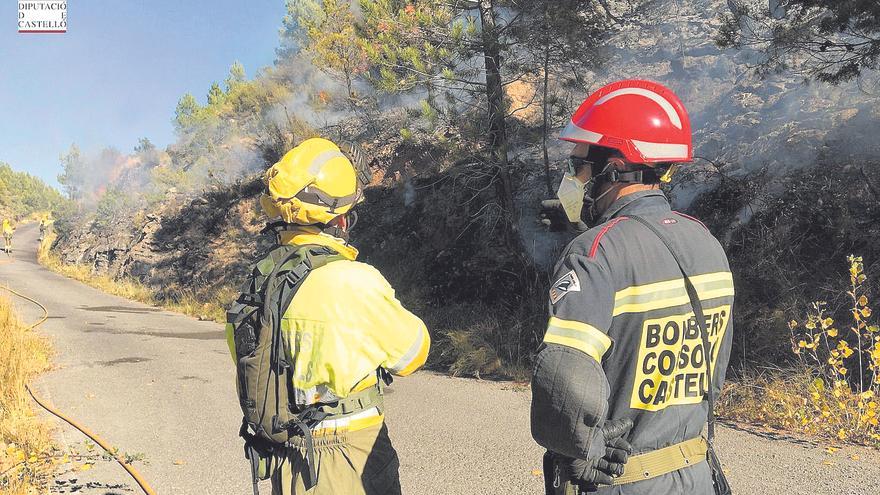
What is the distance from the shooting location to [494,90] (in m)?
8.63

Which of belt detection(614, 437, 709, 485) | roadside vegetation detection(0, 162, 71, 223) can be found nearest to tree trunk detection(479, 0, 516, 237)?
belt detection(614, 437, 709, 485)

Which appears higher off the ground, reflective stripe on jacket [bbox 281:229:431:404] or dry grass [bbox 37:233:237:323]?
reflective stripe on jacket [bbox 281:229:431:404]

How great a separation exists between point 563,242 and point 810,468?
558 centimetres

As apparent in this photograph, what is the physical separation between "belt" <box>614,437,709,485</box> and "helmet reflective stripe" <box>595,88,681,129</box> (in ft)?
2.82

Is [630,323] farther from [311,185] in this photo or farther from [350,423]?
[311,185]

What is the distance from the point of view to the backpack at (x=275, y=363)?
1.87 meters

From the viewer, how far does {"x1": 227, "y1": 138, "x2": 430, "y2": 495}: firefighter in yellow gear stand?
181 centimetres

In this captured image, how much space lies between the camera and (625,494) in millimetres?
1404

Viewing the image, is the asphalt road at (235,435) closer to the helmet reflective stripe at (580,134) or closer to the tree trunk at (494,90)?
the helmet reflective stripe at (580,134)

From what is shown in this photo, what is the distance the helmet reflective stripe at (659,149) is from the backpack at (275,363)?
3.33ft

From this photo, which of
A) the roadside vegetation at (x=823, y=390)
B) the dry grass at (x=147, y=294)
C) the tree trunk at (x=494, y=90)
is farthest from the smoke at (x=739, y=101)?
the dry grass at (x=147, y=294)

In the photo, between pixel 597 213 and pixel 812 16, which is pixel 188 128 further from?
pixel 597 213

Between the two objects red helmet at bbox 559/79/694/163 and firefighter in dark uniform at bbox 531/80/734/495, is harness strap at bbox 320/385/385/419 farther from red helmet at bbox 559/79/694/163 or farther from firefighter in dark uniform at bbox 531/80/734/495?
red helmet at bbox 559/79/694/163

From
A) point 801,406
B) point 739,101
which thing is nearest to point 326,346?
point 801,406
